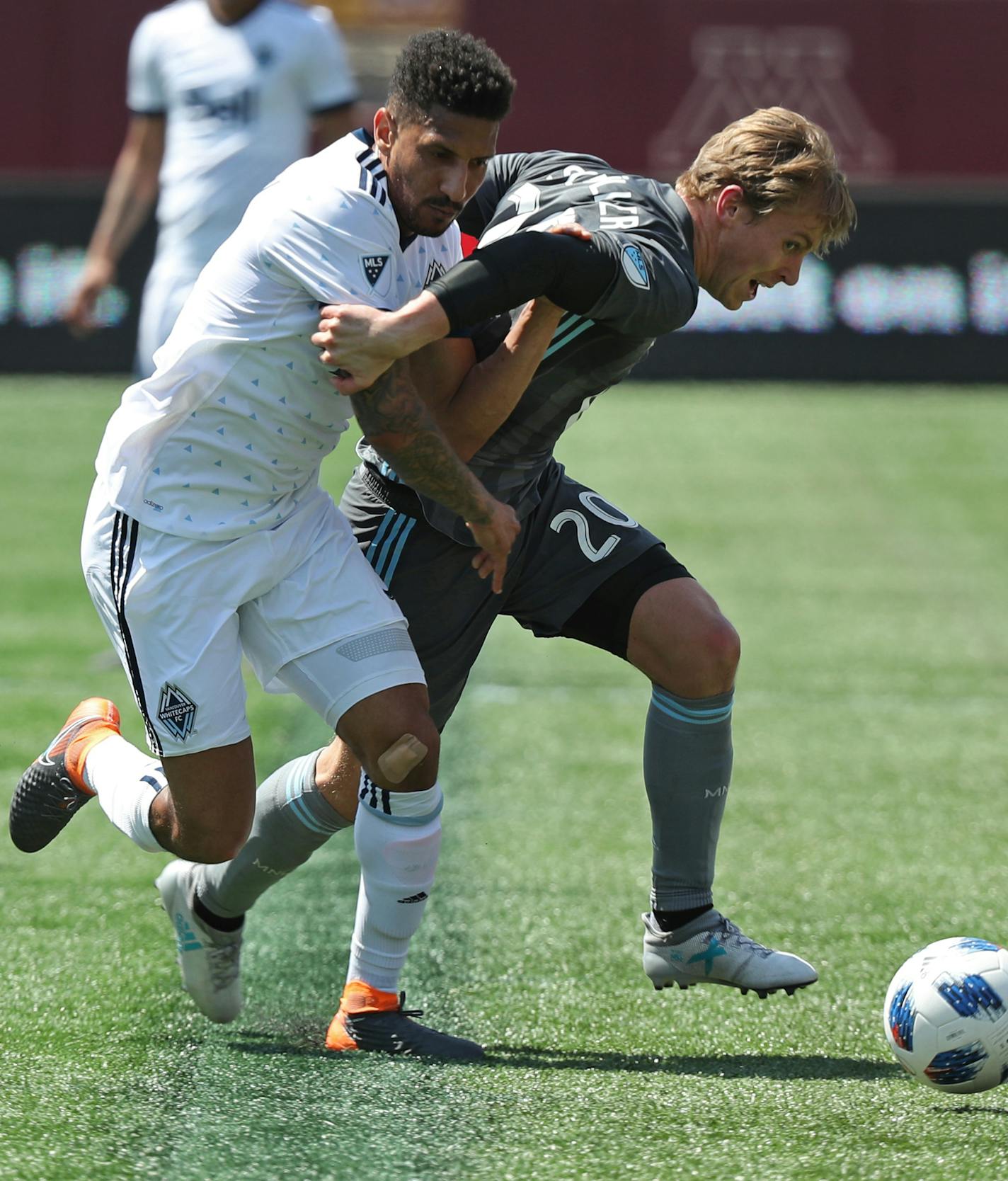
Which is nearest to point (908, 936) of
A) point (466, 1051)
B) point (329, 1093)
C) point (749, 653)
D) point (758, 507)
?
point (466, 1051)

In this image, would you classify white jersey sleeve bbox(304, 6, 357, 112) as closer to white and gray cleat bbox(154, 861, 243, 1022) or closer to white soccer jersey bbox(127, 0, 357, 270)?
white soccer jersey bbox(127, 0, 357, 270)

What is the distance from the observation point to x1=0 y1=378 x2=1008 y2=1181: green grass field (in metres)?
2.96

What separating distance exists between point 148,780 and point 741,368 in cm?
1324

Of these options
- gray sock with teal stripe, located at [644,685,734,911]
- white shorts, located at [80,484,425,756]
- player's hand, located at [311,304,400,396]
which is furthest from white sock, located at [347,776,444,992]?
player's hand, located at [311,304,400,396]

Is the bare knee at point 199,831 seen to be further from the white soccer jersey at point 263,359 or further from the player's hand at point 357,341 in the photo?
the player's hand at point 357,341

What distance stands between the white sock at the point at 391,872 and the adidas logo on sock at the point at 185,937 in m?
0.36

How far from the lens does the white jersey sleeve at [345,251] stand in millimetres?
3199

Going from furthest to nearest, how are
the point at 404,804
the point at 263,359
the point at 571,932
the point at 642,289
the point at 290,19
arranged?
the point at 290,19, the point at 571,932, the point at 404,804, the point at 263,359, the point at 642,289

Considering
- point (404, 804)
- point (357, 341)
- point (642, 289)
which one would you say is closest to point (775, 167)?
point (642, 289)

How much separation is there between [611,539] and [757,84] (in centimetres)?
1588

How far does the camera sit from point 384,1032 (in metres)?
3.52

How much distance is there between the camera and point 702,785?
3.82 m

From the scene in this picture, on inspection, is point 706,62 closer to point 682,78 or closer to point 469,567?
point 682,78

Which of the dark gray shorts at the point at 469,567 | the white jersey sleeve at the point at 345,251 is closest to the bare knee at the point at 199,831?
the dark gray shorts at the point at 469,567
